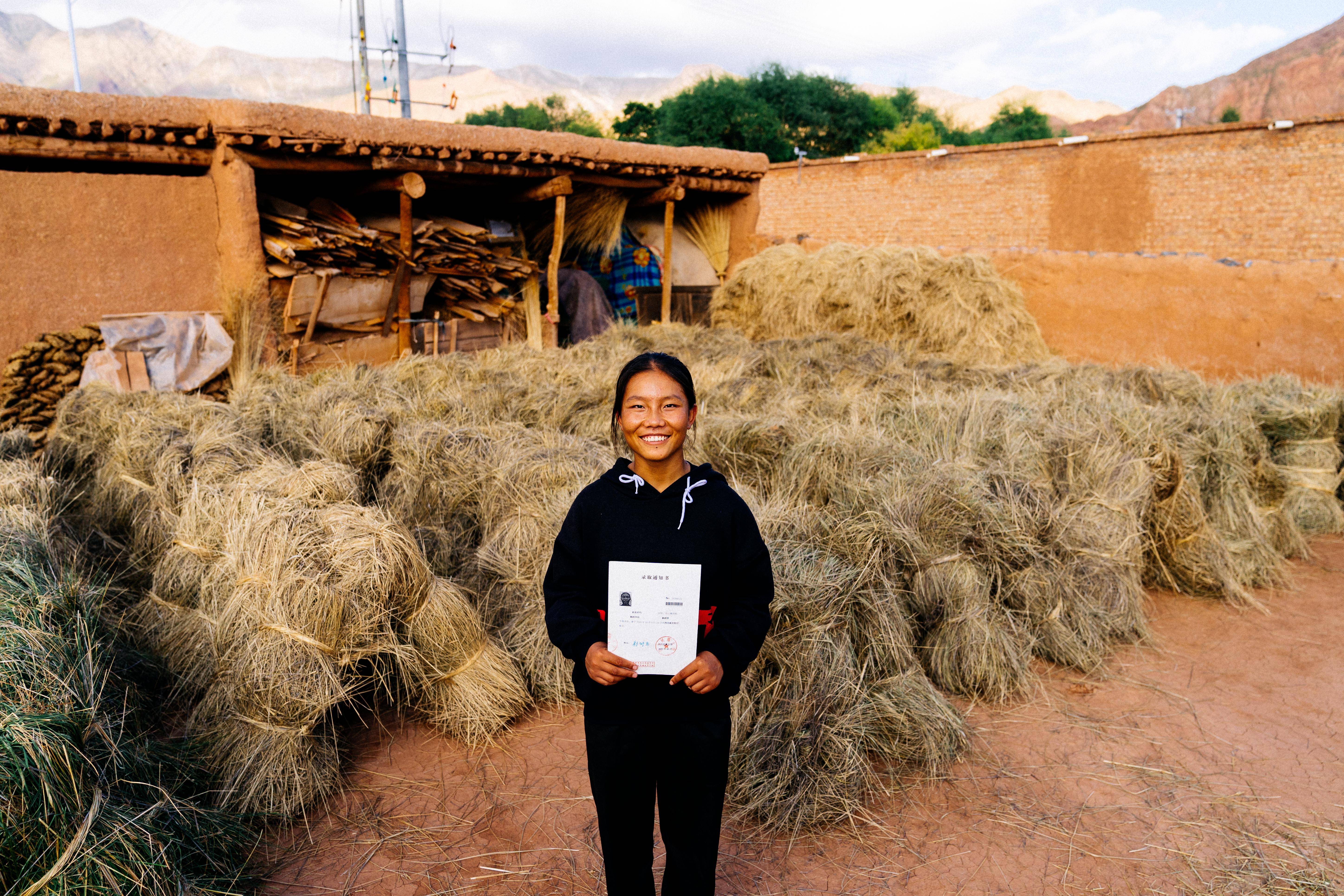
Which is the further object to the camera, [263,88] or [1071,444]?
[263,88]

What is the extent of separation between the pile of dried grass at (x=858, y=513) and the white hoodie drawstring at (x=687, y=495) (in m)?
1.17

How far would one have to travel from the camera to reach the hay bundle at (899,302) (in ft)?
24.5

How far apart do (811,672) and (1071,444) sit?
90.0 inches

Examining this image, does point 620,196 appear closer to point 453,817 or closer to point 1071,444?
point 1071,444

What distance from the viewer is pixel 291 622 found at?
2.42m

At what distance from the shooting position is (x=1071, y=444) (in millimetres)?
4070

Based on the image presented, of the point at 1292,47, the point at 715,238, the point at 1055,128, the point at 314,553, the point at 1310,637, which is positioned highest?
the point at 1292,47

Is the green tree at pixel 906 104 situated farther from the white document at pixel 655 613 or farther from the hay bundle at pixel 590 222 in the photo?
the white document at pixel 655 613

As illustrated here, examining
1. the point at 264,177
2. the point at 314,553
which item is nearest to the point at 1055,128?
the point at 264,177

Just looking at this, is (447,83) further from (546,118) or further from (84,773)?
(84,773)

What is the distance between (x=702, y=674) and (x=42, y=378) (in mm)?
5759

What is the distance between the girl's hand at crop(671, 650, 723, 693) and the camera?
142 centimetres

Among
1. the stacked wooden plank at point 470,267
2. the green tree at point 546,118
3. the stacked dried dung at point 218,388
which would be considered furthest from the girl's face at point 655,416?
the green tree at point 546,118

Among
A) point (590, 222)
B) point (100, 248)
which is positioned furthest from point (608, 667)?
point (590, 222)
